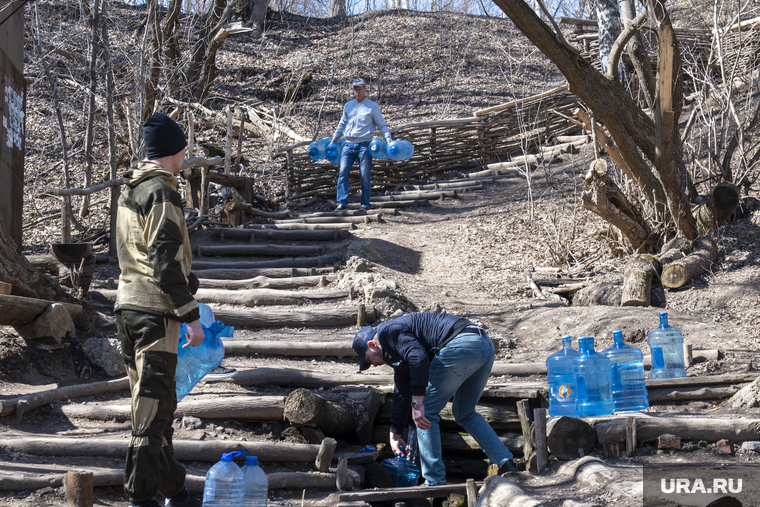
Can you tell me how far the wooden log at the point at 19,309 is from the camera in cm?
483

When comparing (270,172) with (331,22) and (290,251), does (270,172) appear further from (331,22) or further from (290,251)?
(331,22)

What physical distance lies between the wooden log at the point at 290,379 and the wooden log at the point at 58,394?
0.94 m

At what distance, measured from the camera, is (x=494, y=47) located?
2275 cm

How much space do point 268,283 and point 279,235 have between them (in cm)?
201

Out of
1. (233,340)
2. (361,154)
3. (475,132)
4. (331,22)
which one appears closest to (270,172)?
(361,154)

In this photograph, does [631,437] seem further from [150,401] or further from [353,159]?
[353,159]

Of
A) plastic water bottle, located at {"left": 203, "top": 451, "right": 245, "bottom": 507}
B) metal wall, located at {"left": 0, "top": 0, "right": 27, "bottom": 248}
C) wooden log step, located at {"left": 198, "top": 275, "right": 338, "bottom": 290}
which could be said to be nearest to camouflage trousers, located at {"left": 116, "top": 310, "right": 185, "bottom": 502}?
plastic water bottle, located at {"left": 203, "top": 451, "right": 245, "bottom": 507}

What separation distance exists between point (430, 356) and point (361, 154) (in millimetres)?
6983

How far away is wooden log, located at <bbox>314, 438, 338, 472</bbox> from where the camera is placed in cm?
428

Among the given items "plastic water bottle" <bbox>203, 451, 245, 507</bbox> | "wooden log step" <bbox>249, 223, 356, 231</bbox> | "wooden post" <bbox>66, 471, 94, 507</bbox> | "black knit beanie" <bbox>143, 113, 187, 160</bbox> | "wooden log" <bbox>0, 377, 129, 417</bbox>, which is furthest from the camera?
"wooden log step" <bbox>249, 223, 356, 231</bbox>

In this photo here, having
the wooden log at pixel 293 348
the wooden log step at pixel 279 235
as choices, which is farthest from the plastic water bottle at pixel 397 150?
the wooden log at pixel 293 348

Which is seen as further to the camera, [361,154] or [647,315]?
[361,154]

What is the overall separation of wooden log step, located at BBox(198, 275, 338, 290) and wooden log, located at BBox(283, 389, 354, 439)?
3.47 m

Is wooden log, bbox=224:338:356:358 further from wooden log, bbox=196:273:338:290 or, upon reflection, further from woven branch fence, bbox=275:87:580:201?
woven branch fence, bbox=275:87:580:201
